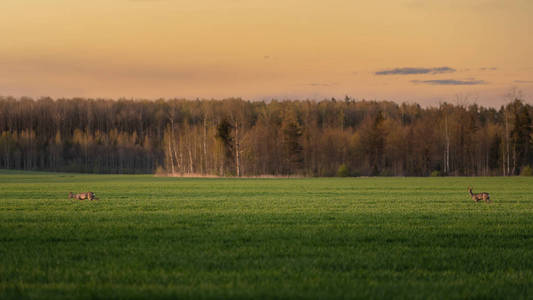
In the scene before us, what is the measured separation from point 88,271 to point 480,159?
9832cm

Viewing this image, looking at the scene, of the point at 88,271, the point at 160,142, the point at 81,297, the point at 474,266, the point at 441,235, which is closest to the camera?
the point at 81,297

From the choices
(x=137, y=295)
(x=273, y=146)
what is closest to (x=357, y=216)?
(x=137, y=295)

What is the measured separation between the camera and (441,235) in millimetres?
13148

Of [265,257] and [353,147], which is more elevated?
[353,147]

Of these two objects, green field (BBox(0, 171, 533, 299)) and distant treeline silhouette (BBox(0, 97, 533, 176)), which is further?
distant treeline silhouette (BBox(0, 97, 533, 176))

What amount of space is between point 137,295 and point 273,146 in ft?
295

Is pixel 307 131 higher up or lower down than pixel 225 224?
higher up

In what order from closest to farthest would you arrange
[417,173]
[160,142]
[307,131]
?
[417,173] → [307,131] → [160,142]

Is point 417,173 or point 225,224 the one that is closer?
point 225,224

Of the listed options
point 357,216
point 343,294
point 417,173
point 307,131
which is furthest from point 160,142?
point 343,294

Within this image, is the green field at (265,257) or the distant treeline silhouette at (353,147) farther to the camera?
the distant treeline silhouette at (353,147)

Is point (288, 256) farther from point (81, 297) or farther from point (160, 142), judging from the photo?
point (160, 142)

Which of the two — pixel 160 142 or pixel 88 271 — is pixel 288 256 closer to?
pixel 88 271

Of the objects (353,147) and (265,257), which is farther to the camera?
(353,147)
